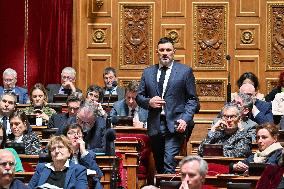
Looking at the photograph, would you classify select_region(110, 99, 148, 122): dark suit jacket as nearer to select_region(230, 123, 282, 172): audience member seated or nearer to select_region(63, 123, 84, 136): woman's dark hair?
select_region(63, 123, 84, 136): woman's dark hair

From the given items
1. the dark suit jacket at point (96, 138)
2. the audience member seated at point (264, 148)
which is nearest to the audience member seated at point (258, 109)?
the dark suit jacket at point (96, 138)

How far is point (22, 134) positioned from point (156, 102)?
1.42 m

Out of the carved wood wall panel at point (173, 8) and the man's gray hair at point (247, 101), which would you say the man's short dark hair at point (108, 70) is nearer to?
the carved wood wall panel at point (173, 8)

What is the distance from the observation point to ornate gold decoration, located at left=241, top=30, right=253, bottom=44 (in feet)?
46.3

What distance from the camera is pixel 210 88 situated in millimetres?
14086

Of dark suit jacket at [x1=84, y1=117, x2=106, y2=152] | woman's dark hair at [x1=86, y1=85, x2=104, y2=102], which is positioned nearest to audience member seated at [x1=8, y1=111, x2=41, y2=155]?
dark suit jacket at [x1=84, y1=117, x2=106, y2=152]

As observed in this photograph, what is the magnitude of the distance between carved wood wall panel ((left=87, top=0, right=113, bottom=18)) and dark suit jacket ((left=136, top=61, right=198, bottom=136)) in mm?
4145

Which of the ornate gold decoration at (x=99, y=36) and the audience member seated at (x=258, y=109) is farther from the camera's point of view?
the ornate gold decoration at (x=99, y=36)

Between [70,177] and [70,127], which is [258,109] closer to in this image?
[70,127]

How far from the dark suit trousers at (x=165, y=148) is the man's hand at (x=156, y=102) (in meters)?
0.20

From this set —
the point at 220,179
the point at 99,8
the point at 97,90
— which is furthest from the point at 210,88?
the point at 220,179

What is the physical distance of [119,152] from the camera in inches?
415

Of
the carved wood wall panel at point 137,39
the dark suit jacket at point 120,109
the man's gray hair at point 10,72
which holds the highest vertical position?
the carved wood wall panel at point 137,39

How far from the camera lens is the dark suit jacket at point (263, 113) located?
37.0 feet
